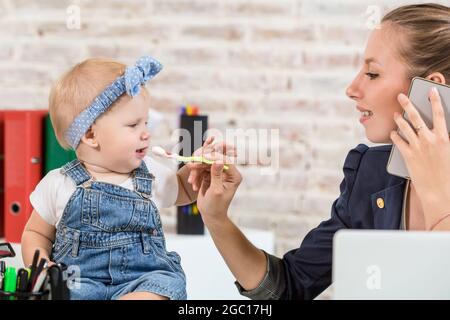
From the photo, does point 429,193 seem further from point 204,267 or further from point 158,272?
point 204,267

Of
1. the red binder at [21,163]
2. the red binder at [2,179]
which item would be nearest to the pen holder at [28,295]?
the red binder at [21,163]

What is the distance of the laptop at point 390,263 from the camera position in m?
0.79

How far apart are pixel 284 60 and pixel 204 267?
0.78 meters

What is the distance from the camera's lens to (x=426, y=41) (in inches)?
48.5

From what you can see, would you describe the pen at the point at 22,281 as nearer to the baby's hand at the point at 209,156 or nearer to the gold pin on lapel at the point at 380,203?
the baby's hand at the point at 209,156

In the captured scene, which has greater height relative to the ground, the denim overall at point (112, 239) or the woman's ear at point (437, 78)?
the woman's ear at point (437, 78)

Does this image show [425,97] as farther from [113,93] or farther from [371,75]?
[113,93]

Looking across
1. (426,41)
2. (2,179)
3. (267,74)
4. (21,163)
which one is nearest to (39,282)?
(426,41)

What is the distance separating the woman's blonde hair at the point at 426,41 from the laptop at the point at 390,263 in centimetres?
51

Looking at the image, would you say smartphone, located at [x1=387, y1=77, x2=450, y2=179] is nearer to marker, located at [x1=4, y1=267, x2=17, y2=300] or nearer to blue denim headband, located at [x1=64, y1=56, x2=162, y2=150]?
blue denim headband, located at [x1=64, y1=56, x2=162, y2=150]

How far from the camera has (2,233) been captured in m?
2.18

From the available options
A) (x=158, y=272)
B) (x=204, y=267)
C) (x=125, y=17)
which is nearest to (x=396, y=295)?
(x=158, y=272)

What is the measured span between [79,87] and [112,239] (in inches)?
10.0

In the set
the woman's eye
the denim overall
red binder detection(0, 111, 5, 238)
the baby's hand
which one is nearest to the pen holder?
the denim overall
